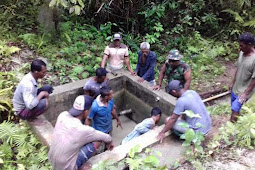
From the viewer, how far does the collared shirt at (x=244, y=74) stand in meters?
4.86

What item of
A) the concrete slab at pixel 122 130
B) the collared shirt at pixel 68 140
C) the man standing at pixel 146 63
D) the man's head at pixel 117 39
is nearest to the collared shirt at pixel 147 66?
Answer: the man standing at pixel 146 63

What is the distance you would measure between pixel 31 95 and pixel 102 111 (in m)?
1.36

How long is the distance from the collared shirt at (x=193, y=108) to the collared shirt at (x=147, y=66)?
2.30m

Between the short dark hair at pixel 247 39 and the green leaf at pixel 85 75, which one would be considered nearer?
the short dark hair at pixel 247 39

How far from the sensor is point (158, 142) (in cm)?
484

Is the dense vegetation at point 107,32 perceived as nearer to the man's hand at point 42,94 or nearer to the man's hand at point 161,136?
the man's hand at point 42,94

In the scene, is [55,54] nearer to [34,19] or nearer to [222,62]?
[34,19]

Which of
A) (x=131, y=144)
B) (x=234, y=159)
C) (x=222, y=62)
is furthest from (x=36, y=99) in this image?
(x=222, y=62)

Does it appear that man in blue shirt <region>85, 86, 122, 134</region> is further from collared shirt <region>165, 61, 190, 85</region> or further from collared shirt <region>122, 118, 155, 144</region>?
collared shirt <region>165, 61, 190, 85</region>

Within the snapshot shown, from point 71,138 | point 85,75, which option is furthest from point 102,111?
point 85,75

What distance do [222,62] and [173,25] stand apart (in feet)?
8.13

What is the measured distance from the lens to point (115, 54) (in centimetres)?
679

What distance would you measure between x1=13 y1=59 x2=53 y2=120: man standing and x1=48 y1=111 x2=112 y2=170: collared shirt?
108 centimetres

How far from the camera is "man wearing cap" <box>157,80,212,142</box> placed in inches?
175
